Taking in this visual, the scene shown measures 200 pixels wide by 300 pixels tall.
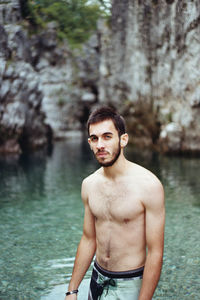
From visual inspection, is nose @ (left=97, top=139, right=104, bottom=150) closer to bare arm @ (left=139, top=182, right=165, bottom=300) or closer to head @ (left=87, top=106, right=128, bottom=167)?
head @ (left=87, top=106, right=128, bottom=167)

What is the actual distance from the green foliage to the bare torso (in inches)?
433

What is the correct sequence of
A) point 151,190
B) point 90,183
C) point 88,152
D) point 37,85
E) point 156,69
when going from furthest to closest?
point 37,85 → point 88,152 → point 156,69 → point 90,183 → point 151,190

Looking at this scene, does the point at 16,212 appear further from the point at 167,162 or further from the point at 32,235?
the point at 167,162

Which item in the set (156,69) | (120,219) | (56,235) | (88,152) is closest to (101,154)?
(120,219)

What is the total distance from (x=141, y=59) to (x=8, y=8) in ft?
33.5

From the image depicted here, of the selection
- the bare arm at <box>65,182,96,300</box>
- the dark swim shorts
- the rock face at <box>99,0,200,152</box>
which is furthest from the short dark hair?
the rock face at <box>99,0,200,152</box>

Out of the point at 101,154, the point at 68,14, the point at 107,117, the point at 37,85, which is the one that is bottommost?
the point at 101,154

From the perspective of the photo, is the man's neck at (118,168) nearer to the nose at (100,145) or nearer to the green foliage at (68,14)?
the nose at (100,145)

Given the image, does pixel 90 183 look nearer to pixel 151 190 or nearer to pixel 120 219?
pixel 120 219

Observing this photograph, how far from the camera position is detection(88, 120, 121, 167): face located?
214 cm

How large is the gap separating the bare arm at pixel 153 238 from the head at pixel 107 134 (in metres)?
0.33

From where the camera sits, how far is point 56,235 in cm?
544

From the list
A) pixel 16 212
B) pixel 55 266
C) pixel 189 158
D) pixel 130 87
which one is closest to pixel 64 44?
pixel 130 87

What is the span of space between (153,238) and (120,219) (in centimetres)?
26
